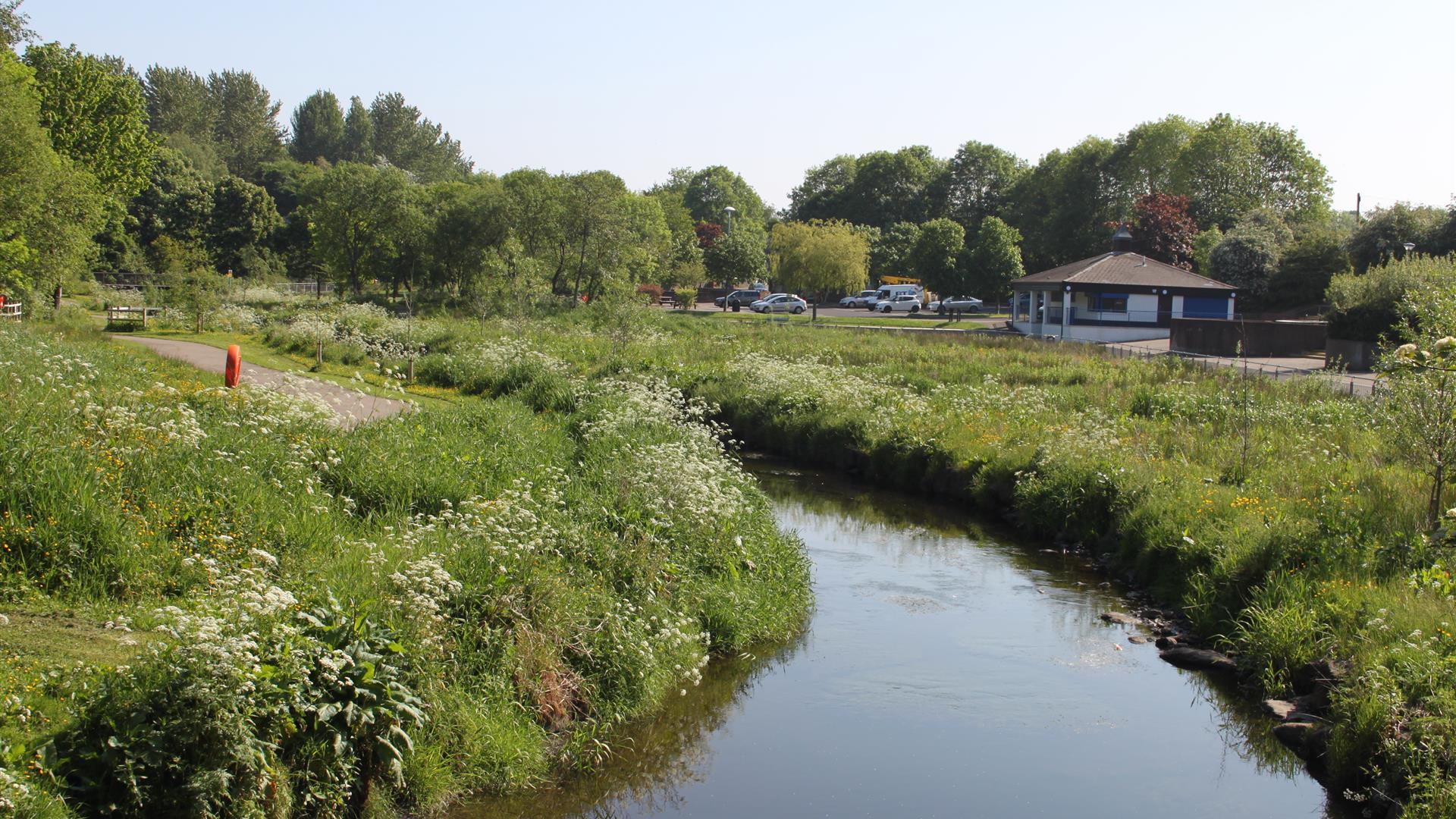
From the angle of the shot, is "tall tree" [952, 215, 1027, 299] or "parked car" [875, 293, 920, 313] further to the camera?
"parked car" [875, 293, 920, 313]

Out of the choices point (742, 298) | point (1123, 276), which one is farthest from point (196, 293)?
point (742, 298)

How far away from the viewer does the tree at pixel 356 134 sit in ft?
522

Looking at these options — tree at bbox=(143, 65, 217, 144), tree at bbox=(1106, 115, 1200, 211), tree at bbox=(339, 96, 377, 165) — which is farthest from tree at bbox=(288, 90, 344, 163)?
tree at bbox=(1106, 115, 1200, 211)

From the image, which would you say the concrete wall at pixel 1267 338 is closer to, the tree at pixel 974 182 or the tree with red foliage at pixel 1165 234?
the tree with red foliage at pixel 1165 234

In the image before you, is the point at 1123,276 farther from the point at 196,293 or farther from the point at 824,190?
the point at 824,190

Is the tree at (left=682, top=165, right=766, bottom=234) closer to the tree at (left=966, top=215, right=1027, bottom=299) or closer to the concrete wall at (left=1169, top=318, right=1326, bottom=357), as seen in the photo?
the tree at (left=966, top=215, right=1027, bottom=299)

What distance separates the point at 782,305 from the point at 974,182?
1518 inches

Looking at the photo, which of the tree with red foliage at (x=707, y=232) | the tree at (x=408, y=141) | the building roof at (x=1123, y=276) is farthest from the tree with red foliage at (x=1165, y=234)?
the tree at (x=408, y=141)

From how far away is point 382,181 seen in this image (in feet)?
183

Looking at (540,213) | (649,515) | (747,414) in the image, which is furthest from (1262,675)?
(540,213)

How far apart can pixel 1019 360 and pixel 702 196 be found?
357 feet

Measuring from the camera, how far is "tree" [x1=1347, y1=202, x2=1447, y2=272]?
185 feet

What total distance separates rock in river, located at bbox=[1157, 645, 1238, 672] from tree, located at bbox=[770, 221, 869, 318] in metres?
53.0

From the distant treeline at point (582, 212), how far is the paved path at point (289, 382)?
271 inches
